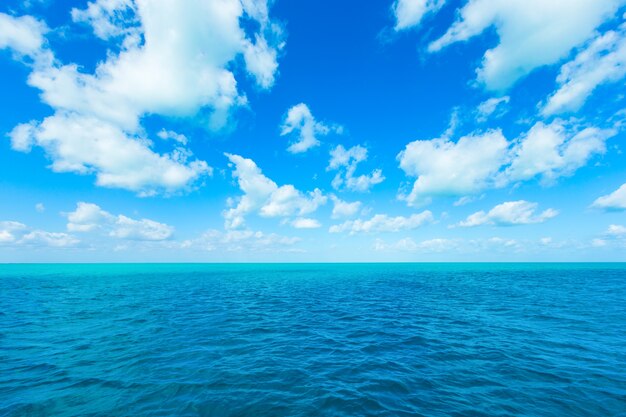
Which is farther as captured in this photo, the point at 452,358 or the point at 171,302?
the point at 171,302

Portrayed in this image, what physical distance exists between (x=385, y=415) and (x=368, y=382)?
2852 millimetres

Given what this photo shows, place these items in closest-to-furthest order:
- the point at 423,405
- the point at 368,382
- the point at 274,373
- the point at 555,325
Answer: the point at 423,405 → the point at 368,382 → the point at 274,373 → the point at 555,325

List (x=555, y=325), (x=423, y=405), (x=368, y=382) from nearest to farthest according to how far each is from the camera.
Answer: (x=423, y=405), (x=368, y=382), (x=555, y=325)

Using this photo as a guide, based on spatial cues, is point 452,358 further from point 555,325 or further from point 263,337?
point 555,325

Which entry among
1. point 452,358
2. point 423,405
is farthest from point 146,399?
point 452,358

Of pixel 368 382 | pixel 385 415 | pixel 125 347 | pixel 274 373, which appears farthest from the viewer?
pixel 125 347

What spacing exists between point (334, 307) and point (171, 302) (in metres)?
25.0

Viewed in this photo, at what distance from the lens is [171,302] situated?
3944 cm

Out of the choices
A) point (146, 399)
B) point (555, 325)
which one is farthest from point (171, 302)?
point (555, 325)

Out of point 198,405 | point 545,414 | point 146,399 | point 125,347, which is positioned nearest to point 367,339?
point 545,414

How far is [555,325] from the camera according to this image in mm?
25234

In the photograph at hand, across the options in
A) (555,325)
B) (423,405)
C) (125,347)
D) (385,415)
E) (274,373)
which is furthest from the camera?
(555,325)

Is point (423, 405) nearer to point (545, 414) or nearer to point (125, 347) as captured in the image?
point (545, 414)

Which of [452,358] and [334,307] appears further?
[334,307]
